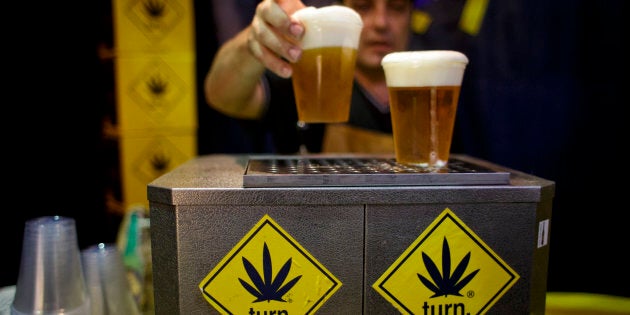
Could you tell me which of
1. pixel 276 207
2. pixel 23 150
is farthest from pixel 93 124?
pixel 276 207

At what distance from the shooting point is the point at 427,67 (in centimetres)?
86

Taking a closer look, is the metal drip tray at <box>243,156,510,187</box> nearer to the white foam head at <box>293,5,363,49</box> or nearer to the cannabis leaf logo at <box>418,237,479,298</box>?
the cannabis leaf logo at <box>418,237,479,298</box>

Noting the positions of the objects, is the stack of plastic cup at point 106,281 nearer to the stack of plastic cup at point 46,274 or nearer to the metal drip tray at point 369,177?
the stack of plastic cup at point 46,274

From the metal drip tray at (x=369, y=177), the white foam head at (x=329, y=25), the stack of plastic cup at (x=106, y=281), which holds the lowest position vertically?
the stack of plastic cup at (x=106, y=281)

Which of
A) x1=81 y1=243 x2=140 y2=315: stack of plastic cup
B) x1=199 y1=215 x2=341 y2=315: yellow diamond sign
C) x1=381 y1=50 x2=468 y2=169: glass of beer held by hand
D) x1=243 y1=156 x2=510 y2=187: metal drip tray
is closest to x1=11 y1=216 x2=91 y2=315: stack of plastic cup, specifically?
x1=81 y1=243 x2=140 y2=315: stack of plastic cup

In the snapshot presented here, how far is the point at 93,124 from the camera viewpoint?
1.82 metres

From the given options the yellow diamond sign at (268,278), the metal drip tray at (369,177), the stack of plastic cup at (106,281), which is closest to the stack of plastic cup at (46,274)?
the stack of plastic cup at (106,281)

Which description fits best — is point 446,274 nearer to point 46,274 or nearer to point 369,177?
point 369,177

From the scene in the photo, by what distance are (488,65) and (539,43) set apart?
8.5 inches

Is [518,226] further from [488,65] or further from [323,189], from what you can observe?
[488,65]

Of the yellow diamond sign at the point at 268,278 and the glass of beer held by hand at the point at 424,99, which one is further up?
the glass of beer held by hand at the point at 424,99

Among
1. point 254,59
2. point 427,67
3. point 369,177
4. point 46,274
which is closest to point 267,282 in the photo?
point 369,177

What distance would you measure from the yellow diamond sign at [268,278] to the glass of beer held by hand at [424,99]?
0.33 m

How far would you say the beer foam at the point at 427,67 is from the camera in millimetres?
850
